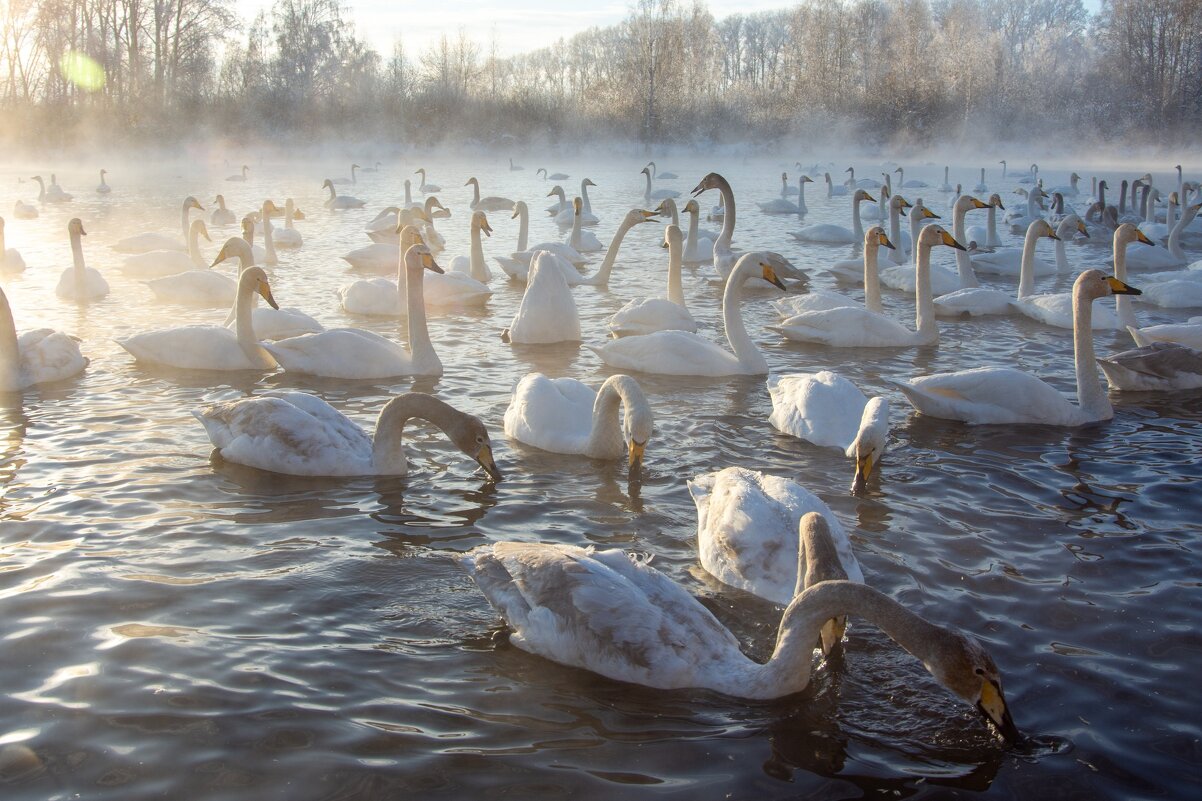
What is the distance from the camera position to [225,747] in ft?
12.2

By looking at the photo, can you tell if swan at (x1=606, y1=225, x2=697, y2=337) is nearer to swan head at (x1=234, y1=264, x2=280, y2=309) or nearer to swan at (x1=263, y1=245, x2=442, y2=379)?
swan at (x1=263, y1=245, x2=442, y2=379)

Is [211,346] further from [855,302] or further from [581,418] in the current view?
[855,302]

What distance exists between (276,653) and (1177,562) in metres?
4.26

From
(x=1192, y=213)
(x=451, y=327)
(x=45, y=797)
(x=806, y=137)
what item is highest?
(x=806, y=137)

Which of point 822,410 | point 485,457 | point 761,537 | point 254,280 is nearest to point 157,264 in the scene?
point 254,280

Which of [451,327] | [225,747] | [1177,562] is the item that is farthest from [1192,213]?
[225,747]

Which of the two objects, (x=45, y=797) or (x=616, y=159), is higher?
(x=616, y=159)

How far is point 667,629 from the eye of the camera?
407cm

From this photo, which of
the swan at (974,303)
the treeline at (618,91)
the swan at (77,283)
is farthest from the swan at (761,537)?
the treeline at (618,91)

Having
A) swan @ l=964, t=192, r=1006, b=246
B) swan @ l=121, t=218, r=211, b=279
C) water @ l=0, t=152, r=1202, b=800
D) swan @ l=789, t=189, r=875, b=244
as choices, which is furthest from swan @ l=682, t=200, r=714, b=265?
water @ l=0, t=152, r=1202, b=800

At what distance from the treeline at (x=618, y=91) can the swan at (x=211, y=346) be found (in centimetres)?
4013

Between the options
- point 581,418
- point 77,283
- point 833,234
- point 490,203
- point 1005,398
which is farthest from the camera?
point 490,203

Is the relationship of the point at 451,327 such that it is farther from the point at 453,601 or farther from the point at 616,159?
the point at 616,159

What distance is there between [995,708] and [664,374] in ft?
18.7
